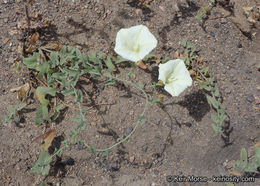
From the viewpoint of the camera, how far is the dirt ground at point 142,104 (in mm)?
3029

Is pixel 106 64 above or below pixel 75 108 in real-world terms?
above

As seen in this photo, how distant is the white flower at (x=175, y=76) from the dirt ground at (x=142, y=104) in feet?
1.27

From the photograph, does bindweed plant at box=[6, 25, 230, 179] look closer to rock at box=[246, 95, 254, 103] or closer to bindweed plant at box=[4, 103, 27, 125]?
bindweed plant at box=[4, 103, 27, 125]

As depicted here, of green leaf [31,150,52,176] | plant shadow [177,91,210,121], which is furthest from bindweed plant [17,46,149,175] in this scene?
plant shadow [177,91,210,121]

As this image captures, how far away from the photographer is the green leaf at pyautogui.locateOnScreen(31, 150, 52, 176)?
2820 millimetres

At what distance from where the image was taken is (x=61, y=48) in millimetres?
3002

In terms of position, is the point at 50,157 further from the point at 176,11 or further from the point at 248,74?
the point at 248,74

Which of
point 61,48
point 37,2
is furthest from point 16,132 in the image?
point 37,2

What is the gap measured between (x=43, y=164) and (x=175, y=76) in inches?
A: 64.6

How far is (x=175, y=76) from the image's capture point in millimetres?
2869

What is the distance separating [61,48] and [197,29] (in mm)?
1691

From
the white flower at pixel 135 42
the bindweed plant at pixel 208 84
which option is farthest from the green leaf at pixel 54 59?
the bindweed plant at pixel 208 84

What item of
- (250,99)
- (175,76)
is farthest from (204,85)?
(250,99)

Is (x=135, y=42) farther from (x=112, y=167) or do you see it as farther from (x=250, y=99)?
(x=250, y=99)
